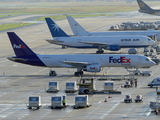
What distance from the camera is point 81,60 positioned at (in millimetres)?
78188

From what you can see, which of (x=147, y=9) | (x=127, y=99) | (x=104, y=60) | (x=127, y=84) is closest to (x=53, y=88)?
(x=127, y=84)

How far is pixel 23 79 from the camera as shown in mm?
76438

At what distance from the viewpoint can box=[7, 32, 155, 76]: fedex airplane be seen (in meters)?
76.9

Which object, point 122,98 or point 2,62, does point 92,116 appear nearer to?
point 122,98

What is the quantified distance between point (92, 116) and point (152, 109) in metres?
7.21

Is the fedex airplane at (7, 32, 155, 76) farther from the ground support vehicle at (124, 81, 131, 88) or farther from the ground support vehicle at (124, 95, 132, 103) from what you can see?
the ground support vehicle at (124, 95, 132, 103)

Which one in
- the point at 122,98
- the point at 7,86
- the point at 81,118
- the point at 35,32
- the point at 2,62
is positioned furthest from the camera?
the point at 35,32

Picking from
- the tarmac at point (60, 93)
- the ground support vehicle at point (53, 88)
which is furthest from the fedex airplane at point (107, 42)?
the ground support vehicle at point (53, 88)

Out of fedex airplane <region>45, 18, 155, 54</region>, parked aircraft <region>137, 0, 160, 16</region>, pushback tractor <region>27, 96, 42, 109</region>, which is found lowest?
pushback tractor <region>27, 96, 42, 109</region>

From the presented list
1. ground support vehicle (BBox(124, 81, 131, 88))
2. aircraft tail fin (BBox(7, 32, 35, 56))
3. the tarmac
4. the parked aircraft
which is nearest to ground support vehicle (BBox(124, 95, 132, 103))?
the tarmac

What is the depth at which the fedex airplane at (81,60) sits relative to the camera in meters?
76.9

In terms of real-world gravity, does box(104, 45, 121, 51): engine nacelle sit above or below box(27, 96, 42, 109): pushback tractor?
above

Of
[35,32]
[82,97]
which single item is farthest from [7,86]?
[35,32]

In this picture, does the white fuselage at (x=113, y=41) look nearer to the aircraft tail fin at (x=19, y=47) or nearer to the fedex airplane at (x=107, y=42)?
the fedex airplane at (x=107, y=42)
